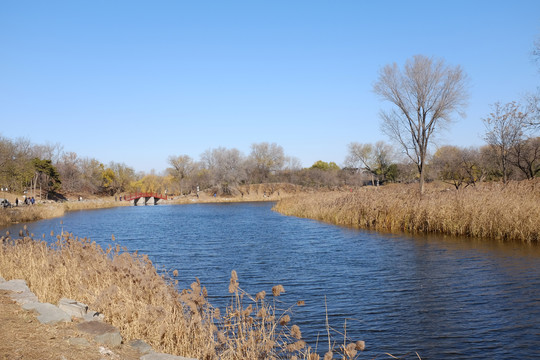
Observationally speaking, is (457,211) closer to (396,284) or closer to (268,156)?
(396,284)

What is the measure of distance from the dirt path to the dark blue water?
11.6 ft

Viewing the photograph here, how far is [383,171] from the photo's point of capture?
81.1 m

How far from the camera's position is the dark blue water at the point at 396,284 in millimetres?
7340

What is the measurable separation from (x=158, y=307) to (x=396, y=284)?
6957 millimetres

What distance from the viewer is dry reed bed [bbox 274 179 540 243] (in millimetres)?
16250

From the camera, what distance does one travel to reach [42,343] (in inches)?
199

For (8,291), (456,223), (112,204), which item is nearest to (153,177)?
(112,204)

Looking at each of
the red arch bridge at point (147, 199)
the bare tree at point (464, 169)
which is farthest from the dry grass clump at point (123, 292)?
the red arch bridge at point (147, 199)

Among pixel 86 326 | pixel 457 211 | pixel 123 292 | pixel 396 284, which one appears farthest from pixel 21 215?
pixel 86 326

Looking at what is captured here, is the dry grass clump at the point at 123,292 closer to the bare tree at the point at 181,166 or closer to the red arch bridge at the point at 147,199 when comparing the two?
the red arch bridge at the point at 147,199

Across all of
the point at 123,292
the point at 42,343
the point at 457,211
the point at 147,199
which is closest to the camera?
the point at 42,343

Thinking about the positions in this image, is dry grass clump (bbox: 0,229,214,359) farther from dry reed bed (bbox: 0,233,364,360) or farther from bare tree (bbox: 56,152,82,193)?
bare tree (bbox: 56,152,82,193)

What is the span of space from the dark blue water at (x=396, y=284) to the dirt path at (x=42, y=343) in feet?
11.6

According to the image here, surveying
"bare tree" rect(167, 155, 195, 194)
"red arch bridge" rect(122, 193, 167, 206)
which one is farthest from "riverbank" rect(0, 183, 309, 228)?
"bare tree" rect(167, 155, 195, 194)
